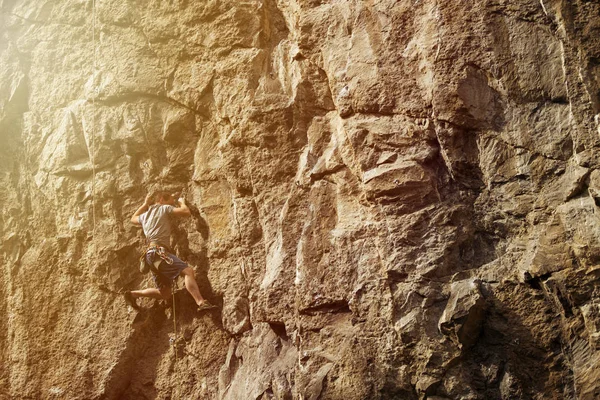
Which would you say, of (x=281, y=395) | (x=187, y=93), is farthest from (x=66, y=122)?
(x=281, y=395)

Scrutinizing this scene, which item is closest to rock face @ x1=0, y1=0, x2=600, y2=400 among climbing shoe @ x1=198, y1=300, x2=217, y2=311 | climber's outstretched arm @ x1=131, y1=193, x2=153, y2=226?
climbing shoe @ x1=198, y1=300, x2=217, y2=311

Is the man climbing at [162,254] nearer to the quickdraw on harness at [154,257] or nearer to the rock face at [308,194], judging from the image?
the quickdraw on harness at [154,257]

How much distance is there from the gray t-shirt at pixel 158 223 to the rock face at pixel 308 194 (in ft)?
0.96

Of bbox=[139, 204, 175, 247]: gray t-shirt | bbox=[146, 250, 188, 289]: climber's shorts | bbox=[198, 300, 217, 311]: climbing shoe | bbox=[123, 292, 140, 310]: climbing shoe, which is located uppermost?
bbox=[139, 204, 175, 247]: gray t-shirt

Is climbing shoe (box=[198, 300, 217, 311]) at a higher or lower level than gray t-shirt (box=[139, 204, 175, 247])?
lower

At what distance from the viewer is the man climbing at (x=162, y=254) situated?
6.34 meters

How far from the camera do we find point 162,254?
6328mm

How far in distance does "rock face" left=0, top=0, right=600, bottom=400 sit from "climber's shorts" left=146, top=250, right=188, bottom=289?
0.79 ft

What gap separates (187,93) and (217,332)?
2462 mm

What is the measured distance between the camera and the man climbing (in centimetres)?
634

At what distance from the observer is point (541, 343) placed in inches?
197

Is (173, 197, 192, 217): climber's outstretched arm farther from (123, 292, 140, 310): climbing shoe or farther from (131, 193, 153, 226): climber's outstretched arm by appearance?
(123, 292, 140, 310): climbing shoe

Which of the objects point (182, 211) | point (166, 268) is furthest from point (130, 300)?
point (182, 211)

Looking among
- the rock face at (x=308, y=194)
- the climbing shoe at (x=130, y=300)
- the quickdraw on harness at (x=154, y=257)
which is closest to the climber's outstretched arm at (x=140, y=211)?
the rock face at (x=308, y=194)
